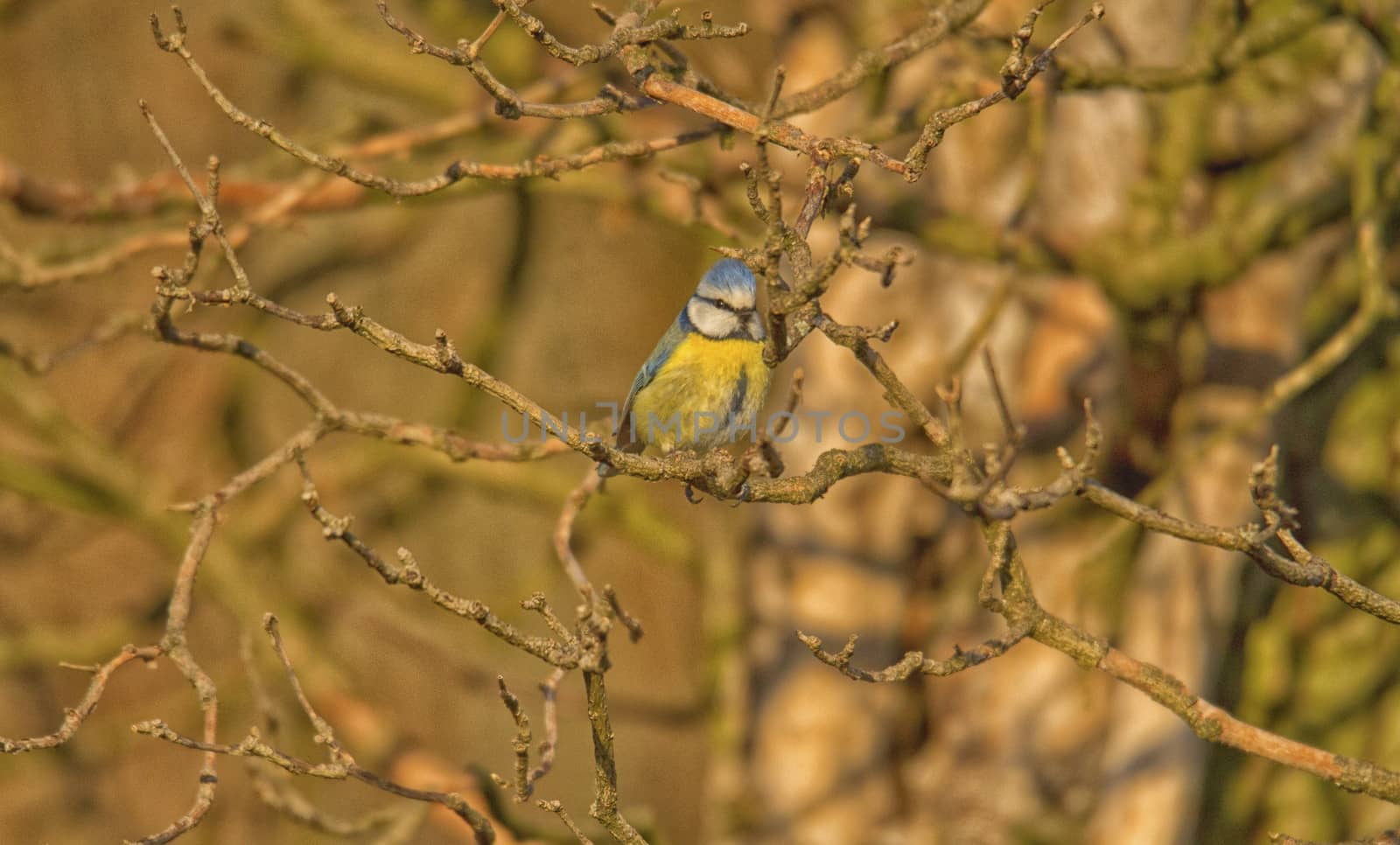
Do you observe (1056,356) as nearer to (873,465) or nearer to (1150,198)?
(1150,198)

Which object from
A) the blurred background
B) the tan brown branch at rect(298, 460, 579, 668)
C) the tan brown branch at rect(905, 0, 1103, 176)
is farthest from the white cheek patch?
the tan brown branch at rect(298, 460, 579, 668)

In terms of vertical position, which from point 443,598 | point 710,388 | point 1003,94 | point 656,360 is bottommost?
point 443,598

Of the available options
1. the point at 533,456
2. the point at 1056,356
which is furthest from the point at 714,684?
the point at 533,456

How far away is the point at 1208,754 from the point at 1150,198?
88.1 inches

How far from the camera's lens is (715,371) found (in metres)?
3.50

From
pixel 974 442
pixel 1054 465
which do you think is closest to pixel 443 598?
pixel 974 442

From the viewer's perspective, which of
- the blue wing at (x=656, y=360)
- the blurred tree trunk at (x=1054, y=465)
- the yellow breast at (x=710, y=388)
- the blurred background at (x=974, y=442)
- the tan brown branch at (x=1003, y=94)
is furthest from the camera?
the blurred tree trunk at (x=1054, y=465)

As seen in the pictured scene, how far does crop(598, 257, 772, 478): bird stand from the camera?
3.50 m

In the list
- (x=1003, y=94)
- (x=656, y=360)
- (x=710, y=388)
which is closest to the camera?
(x=1003, y=94)

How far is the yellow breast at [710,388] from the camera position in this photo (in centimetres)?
350

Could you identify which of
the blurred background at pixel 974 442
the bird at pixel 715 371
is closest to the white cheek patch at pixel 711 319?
the bird at pixel 715 371

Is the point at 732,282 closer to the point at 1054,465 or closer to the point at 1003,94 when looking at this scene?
the point at 1003,94

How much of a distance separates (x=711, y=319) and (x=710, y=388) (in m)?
0.21

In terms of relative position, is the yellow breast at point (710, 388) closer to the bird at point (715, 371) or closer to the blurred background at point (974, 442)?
the bird at point (715, 371)
